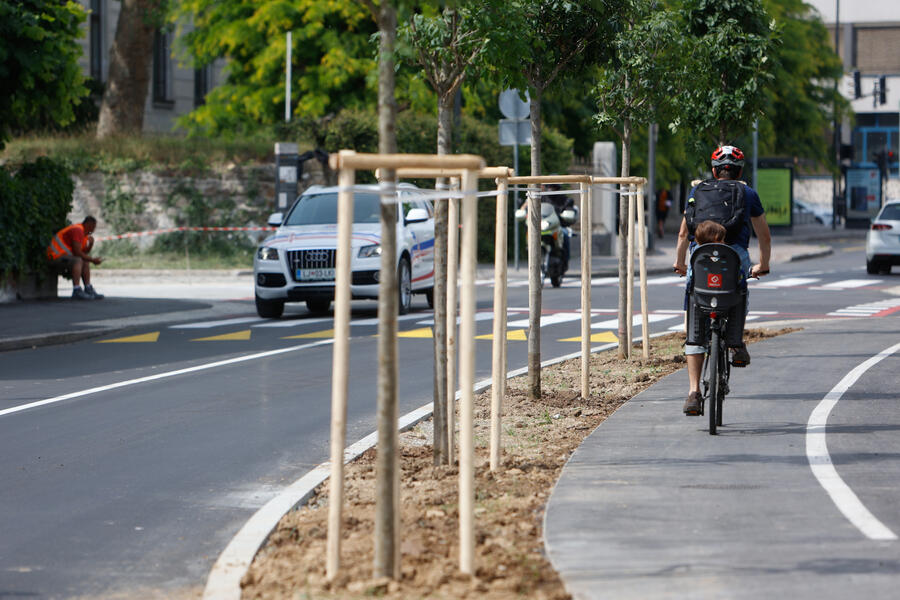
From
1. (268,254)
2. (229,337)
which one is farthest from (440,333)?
(268,254)

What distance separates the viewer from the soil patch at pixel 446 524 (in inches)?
207

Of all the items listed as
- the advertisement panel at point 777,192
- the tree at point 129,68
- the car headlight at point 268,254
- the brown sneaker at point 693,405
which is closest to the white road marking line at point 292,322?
the car headlight at point 268,254

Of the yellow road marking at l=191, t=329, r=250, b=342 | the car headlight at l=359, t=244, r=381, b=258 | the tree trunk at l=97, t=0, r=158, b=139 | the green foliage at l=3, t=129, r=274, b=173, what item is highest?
the tree trunk at l=97, t=0, r=158, b=139

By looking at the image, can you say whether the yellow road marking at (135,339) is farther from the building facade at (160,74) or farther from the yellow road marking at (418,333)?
the building facade at (160,74)

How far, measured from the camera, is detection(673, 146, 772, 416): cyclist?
8.95 meters

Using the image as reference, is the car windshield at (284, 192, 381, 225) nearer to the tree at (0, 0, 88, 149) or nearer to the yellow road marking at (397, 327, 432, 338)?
the yellow road marking at (397, 327, 432, 338)

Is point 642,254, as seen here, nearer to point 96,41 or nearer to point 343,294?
point 343,294

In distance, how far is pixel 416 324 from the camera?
17.8 meters

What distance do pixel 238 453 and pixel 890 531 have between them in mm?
4176

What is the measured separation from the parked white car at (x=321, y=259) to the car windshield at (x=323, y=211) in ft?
0.04

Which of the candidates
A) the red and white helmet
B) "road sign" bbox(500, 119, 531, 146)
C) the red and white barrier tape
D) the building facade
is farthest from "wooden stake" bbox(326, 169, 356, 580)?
the building facade

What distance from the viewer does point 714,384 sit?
859 cm

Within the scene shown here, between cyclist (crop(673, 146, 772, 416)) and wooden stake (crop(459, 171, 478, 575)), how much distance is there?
3.45 m

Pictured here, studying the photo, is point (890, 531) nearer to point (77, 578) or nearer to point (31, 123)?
point (77, 578)
